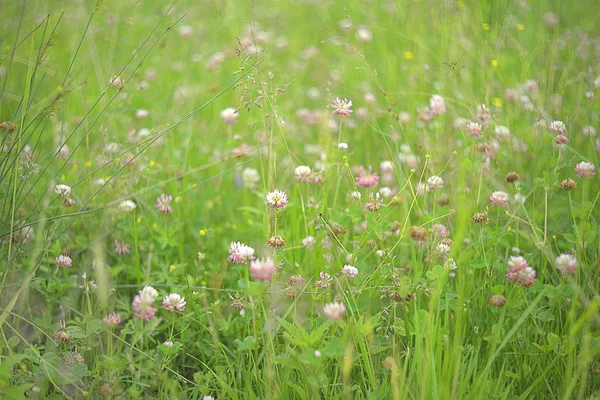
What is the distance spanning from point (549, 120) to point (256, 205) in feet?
4.37

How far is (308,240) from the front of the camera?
2.01 m

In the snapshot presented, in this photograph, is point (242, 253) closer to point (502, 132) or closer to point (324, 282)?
point (324, 282)

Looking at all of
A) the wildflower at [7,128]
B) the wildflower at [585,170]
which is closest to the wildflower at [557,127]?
the wildflower at [585,170]

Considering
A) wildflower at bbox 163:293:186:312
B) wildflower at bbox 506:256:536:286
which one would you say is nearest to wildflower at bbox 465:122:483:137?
wildflower at bbox 506:256:536:286

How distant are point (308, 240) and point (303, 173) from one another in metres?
0.24

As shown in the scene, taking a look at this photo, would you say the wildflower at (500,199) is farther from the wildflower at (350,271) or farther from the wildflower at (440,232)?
the wildflower at (350,271)

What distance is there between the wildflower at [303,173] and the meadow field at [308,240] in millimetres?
14

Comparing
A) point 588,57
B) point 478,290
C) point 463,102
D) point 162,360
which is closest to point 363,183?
point 478,290

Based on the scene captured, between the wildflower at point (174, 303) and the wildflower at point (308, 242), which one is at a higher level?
the wildflower at point (174, 303)

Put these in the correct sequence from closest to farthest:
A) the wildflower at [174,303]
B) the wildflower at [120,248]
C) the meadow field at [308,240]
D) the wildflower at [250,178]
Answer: the meadow field at [308,240], the wildflower at [174,303], the wildflower at [120,248], the wildflower at [250,178]

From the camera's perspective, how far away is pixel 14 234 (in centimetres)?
178

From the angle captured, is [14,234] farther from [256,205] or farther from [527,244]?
[527,244]

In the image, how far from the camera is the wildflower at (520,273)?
1.59 m

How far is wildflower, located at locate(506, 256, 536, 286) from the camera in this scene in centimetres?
159
